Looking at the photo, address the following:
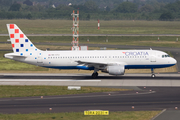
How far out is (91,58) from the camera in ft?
146

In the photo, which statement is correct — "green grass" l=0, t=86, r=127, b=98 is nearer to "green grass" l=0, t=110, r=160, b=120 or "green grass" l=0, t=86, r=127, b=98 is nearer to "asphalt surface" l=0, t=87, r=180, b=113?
"asphalt surface" l=0, t=87, r=180, b=113

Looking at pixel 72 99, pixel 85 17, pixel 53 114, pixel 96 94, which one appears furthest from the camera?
pixel 85 17

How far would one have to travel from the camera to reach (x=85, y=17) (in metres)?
194

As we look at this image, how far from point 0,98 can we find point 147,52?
21301 millimetres

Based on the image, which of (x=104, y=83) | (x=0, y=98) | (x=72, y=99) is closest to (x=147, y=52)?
(x=104, y=83)

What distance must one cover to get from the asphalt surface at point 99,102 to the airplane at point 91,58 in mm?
9053

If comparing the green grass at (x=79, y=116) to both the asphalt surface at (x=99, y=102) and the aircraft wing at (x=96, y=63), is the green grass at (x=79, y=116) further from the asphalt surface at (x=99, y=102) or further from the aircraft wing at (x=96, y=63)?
the aircraft wing at (x=96, y=63)

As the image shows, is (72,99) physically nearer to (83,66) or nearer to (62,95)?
(62,95)

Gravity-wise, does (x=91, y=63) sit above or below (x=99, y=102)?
above

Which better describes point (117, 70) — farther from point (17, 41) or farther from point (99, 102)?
point (17, 41)

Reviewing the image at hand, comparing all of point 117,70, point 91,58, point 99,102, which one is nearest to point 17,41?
point 91,58

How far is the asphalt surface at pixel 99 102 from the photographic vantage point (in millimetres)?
28500

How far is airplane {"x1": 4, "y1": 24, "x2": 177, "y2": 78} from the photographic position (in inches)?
1730

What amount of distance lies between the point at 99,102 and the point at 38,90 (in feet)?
29.5
